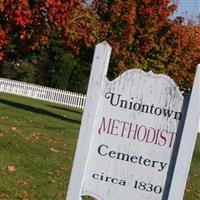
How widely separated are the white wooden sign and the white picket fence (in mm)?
33113

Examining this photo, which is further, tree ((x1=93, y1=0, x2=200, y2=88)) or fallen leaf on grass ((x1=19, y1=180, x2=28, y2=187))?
tree ((x1=93, y1=0, x2=200, y2=88))

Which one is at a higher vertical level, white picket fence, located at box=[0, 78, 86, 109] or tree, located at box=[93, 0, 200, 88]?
tree, located at box=[93, 0, 200, 88]

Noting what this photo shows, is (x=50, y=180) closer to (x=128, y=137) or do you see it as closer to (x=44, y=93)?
(x=128, y=137)

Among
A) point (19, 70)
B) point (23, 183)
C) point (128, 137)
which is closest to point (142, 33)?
point (23, 183)

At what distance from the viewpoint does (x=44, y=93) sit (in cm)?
4003

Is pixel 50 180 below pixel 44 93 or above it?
above

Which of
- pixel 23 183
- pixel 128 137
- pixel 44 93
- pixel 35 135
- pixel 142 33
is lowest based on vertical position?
pixel 44 93

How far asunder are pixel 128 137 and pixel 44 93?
35.4 m

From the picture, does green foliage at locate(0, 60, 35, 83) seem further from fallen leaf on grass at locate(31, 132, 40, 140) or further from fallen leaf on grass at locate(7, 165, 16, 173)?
fallen leaf on grass at locate(7, 165, 16, 173)

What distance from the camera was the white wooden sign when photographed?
482 centimetres

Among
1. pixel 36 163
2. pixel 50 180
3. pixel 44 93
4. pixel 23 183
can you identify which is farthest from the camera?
pixel 44 93

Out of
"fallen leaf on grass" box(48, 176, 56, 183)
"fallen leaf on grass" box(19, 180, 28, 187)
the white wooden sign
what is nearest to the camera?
the white wooden sign

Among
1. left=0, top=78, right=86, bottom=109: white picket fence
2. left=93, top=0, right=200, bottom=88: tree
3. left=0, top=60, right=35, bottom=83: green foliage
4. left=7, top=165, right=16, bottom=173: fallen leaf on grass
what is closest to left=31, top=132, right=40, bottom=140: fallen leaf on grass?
left=7, top=165, right=16, bottom=173: fallen leaf on grass

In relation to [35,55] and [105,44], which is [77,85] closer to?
[35,55]
